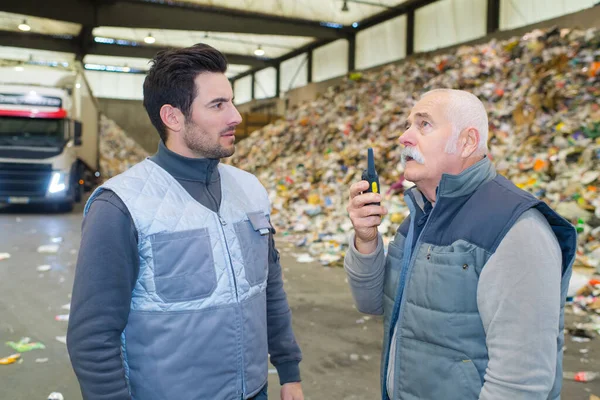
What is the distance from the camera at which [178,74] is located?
1788mm

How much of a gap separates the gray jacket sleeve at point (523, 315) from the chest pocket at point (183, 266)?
2.74ft

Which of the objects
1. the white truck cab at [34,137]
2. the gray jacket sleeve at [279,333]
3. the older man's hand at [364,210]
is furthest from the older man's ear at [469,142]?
the white truck cab at [34,137]

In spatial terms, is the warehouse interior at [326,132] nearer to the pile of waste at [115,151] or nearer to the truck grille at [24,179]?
the truck grille at [24,179]

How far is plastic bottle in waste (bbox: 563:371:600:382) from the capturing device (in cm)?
363

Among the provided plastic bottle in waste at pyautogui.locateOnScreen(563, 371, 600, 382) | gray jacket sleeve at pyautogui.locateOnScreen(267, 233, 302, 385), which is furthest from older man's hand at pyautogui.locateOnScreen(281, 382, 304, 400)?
plastic bottle in waste at pyautogui.locateOnScreen(563, 371, 600, 382)

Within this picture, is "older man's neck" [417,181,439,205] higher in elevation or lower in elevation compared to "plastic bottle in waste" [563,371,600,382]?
higher

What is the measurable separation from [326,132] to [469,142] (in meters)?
12.3

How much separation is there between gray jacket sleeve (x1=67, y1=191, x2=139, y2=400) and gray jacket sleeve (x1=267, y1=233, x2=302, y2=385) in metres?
0.65

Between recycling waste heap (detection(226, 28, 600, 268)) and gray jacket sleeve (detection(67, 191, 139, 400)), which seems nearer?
gray jacket sleeve (detection(67, 191, 139, 400))

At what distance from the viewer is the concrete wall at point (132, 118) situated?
95.6ft

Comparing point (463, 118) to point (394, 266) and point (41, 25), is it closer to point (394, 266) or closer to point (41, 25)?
point (394, 266)

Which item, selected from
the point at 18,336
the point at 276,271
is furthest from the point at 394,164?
the point at 276,271

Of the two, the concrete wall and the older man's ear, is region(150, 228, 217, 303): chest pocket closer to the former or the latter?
the older man's ear

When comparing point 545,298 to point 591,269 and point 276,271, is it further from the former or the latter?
point 591,269
